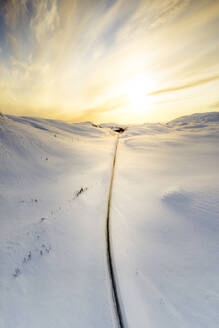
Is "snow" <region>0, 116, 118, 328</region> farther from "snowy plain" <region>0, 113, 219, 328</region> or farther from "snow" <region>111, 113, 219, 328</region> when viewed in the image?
"snow" <region>111, 113, 219, 328</region>

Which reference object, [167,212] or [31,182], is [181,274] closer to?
[167,212]

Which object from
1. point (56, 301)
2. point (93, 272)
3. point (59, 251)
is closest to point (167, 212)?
point (93, 272)

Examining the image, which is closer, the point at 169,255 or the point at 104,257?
the point at 104,257

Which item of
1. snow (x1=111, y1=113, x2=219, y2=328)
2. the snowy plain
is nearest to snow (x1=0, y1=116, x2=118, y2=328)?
the snowy plain

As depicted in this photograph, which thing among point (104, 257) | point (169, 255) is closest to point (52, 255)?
point (104, 257)

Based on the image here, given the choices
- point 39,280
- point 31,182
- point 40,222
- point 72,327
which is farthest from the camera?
point 31,182

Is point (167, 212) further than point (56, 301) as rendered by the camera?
Yes

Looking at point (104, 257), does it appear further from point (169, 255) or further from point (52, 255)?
point (169, 255)

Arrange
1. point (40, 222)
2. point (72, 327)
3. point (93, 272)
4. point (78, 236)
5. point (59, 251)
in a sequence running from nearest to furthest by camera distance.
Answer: point (72, 327) < point (93, 272) < point (59, 251) < point (78, 236) < point (40, 222)

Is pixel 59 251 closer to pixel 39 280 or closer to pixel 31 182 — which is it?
pixel 39 280

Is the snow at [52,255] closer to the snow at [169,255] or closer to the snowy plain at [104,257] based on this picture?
the snowy plain at [104,257]

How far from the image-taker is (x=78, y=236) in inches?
145

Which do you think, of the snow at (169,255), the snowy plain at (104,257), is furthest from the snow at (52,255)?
the snow at (169,255)

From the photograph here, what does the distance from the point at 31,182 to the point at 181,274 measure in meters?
7.02
